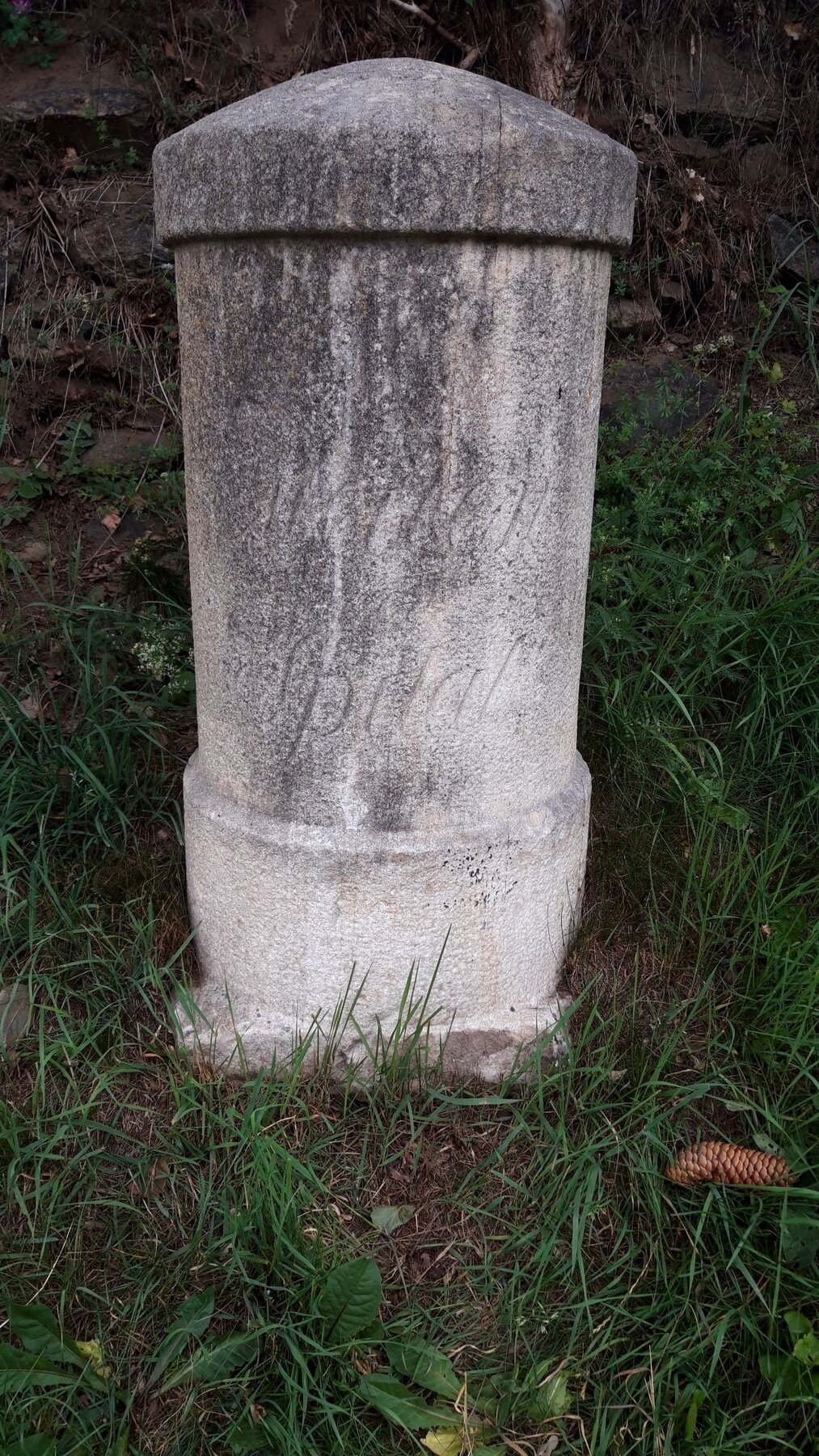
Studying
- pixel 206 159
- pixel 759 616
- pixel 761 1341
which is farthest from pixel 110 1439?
pixel 759 616

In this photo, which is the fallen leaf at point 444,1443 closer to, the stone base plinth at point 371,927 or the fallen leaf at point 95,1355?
the fallen leaf at point 95,1355

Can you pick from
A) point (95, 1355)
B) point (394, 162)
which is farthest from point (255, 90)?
point (95, 1355)

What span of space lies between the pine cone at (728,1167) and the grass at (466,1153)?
32 millimetres

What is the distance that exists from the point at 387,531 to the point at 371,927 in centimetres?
69

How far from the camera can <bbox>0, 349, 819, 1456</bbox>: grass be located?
5.14 ft

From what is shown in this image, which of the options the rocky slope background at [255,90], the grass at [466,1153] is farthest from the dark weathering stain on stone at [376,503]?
the rocky slope background at [255,90]

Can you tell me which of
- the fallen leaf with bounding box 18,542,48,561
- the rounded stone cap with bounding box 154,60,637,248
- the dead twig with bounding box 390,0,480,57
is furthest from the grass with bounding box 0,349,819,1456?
the dead twig with bounding box 390,0,480,57

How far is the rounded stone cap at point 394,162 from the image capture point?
5.04 feet

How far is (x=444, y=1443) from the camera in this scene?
154 centimetres

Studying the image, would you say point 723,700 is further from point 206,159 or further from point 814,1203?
point 206,159

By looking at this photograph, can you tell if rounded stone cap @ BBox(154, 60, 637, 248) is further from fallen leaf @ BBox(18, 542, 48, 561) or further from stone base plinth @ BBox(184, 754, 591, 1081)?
fallen leaf @ BBox(18, 542, 48, 561)

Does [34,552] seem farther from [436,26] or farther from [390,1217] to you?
[390,1217]

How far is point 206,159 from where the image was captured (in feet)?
5.44

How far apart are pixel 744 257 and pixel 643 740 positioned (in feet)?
6.92
